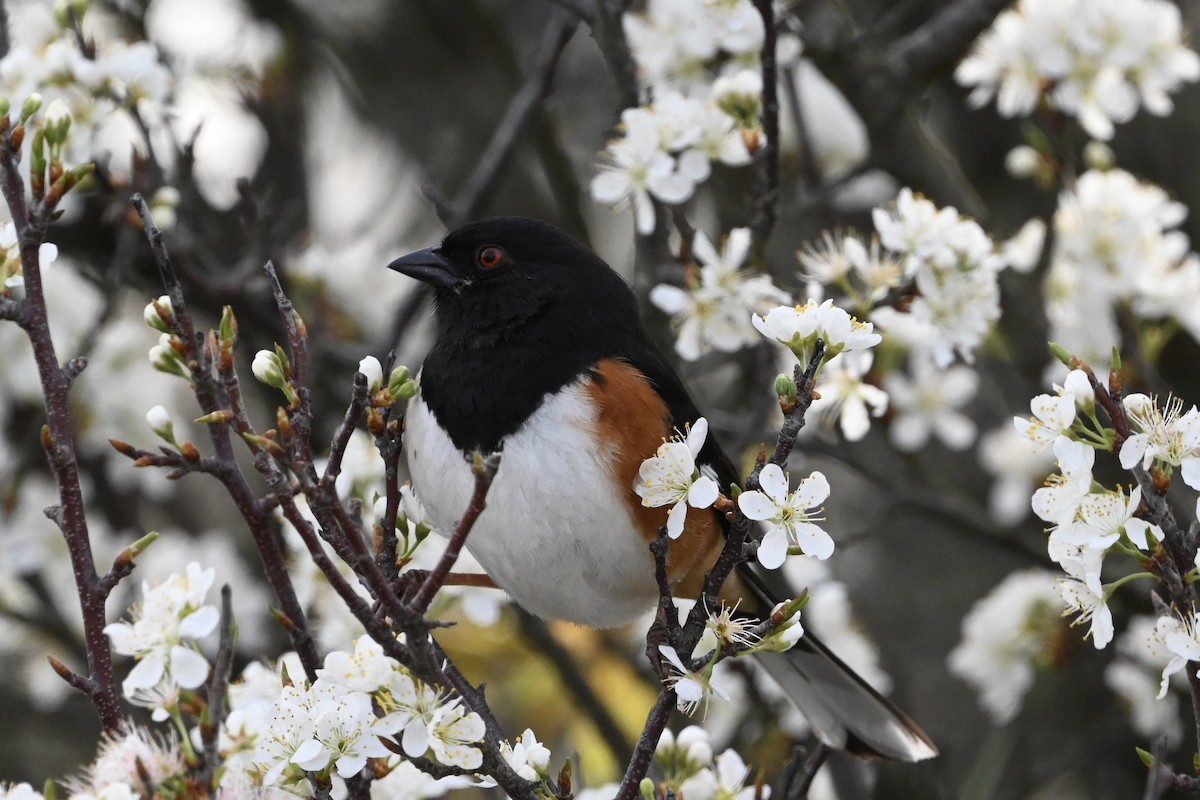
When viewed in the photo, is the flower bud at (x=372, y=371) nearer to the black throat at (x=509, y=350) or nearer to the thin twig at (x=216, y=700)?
the thin twig at (x=216, y=700)

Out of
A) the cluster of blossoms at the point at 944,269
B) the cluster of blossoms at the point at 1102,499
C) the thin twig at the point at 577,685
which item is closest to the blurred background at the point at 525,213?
the thin twig at the point at 577,685

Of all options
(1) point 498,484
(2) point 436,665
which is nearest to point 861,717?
(1) point 498,484

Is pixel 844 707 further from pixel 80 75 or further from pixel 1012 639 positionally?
pixel 80 75

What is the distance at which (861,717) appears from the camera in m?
2.94

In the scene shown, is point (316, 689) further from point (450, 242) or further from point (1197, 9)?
point (1197, 9)

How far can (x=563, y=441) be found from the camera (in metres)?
2.52

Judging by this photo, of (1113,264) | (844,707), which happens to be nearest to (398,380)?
(844,707)

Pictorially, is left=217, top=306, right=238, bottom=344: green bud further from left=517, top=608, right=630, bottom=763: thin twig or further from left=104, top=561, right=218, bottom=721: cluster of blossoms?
left=517, top=608, right=630, bottom=763: thin twig

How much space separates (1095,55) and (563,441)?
204cm

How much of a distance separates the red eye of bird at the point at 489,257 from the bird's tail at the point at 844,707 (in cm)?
106

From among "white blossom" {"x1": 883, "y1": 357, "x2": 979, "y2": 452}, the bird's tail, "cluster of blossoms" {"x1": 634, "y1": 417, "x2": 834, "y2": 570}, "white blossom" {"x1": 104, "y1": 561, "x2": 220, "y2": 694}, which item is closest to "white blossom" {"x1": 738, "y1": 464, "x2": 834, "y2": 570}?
"cluster of blossoms" {"x1": 634, "y1": 417, "x2": 834, "y2": 570}

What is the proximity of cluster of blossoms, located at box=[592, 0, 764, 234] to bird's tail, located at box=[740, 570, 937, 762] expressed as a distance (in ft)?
3.37

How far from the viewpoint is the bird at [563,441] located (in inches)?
99.5

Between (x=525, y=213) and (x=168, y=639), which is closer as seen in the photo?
(x=168, y=639)
